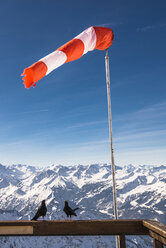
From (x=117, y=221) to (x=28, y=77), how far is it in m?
6.36

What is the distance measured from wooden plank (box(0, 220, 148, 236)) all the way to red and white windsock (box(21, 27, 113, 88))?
18.6 ft

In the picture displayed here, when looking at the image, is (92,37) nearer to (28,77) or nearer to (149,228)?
(28,77)

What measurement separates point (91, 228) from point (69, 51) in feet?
23.2

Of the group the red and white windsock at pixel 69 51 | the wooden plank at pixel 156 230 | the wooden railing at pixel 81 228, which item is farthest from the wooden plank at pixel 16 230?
the red and white windsock at pixel 69 51

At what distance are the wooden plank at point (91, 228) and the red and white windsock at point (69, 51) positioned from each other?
567cm

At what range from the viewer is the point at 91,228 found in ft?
16.0

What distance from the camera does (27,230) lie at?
198 inches

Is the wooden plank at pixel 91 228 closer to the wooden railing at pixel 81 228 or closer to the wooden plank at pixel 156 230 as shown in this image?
the wooden railing at pixel 81 228

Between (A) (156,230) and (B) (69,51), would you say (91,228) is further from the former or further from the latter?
(B) (69,51)

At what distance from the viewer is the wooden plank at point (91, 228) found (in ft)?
15.9

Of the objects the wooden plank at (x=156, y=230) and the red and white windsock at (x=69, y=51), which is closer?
the wooden plank at (x=156, y=230)

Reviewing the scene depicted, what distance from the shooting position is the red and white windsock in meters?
9.13

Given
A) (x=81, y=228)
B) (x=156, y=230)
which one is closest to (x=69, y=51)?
(x=81, y=228)

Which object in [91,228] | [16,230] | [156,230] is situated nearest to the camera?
[156,230]
